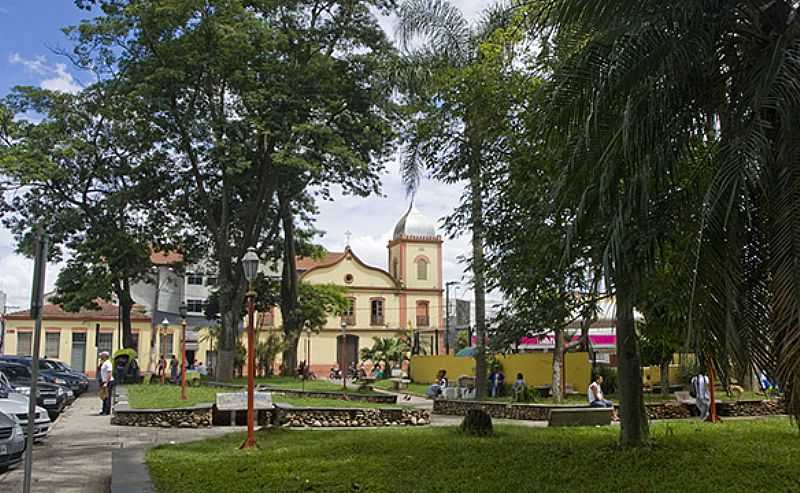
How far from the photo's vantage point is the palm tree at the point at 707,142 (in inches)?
257

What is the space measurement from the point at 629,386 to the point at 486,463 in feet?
9.18

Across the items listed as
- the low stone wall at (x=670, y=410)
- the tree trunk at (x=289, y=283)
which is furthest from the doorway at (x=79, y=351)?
the low stone wall at (x=670, y=410)

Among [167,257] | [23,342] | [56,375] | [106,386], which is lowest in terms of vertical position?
[106,386]

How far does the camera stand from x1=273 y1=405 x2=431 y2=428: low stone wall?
18859mm

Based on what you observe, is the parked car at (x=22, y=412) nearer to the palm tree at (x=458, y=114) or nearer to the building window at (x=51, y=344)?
the palm tree at (x=458, y=114)

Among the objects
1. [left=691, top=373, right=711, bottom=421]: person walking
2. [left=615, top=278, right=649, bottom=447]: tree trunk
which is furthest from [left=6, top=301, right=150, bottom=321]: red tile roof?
[left=615, top=278, right=649, bottom=447]: tree trunk

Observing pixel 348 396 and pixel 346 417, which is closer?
pixel 346 417

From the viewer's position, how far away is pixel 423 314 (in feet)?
220

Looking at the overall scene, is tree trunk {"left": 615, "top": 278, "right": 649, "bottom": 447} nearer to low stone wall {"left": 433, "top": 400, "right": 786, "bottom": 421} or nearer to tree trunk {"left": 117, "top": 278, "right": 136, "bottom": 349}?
low stone wall {"left": 433, "top": 400, "right": 786, "bottom": 421}

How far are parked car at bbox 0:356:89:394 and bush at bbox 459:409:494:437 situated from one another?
16.7 metres

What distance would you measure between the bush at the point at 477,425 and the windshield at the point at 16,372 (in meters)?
15.0

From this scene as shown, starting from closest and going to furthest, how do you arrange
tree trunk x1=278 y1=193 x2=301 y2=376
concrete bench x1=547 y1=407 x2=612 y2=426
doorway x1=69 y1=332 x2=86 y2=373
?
concrete bench x1=547 y1=407 x2=612 y2=426 < tree trunk x1=278 y1=193 x2=301 y2=376 < doorway x1=69 y1=332 x2=86 y2=373

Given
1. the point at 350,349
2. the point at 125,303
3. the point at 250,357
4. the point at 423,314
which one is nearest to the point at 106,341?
the point at 350,349

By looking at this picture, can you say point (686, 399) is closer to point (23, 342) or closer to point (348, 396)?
point (348, 396)
